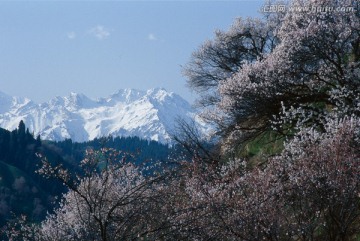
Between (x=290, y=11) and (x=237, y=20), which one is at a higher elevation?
(x=237, y=20)

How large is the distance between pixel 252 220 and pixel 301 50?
1166cm

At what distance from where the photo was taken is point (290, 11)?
2772 cm

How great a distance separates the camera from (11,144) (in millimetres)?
198875

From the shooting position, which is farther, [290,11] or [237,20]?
[237,20]

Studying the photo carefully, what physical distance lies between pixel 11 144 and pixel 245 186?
639 feet

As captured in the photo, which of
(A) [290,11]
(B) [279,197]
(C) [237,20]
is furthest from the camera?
(C) [237,20]

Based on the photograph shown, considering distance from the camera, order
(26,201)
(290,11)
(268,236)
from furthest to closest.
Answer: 1. (26,201)
2. (290,11)
3. (268,236)

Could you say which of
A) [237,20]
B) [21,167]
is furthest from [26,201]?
[237,20]

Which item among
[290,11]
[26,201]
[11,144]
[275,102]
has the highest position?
[11,144]

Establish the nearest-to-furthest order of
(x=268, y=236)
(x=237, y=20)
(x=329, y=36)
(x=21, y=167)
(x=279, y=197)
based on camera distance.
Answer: (x=268, y=236)
(x=279, y=197)
(x=329, y=36)
(x=237, y=20)
(x=21, y=167)

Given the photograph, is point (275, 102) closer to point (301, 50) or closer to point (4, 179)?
point (301, 50)

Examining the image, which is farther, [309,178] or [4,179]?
[4,179]

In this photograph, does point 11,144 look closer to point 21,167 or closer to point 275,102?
point 21,167

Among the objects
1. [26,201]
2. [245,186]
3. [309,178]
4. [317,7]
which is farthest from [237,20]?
[26,201]
